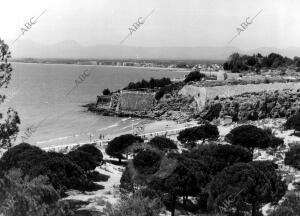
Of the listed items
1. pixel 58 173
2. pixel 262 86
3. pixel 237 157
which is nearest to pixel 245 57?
pixel 262 86

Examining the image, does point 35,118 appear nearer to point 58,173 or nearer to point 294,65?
point 58,173

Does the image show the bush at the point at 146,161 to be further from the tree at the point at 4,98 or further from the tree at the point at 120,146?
the tree at the point at 4,98

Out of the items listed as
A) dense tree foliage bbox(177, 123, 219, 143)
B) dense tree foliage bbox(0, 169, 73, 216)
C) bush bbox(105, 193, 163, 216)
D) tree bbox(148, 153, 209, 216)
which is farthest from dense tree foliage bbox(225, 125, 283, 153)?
dense tree foliage bbox(0, 169, 73, 216)

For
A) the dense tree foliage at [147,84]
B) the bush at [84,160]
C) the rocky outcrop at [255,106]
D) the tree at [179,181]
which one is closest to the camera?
the tree at [179,181]

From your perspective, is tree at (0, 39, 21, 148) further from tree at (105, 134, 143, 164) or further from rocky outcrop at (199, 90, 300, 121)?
rocky outcrop at (199, 90, 300, 121)

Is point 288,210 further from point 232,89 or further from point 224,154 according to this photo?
point 232,89

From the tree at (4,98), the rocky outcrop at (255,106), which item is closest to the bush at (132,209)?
the tree at (4,98)
